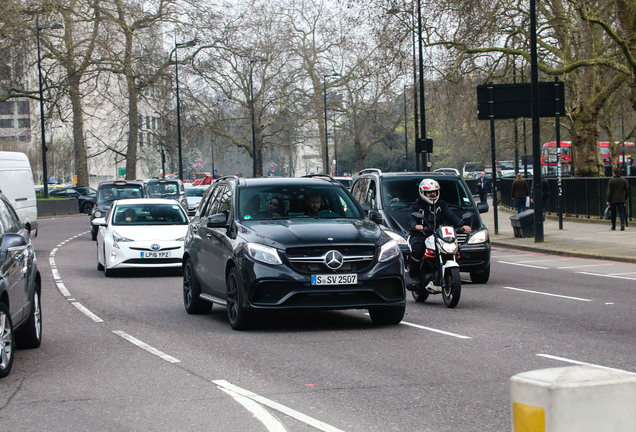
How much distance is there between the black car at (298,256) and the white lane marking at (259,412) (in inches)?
122

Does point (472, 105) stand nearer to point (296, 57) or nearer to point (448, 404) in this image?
point (296, 57)

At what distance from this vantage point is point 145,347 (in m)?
10.1

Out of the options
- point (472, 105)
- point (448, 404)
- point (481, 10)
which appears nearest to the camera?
point (448, 404)

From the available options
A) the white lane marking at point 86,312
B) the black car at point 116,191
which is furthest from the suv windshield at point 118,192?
the white lane marking at point 86,312

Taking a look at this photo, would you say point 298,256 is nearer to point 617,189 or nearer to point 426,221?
point 426,221

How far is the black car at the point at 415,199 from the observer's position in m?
17.1

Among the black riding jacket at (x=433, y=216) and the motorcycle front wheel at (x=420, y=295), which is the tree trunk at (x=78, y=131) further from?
the black riding jacket at (x=433, y=216)

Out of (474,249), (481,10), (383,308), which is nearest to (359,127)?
(481,10)

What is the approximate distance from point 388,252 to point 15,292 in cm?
401

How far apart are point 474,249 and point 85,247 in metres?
16.2

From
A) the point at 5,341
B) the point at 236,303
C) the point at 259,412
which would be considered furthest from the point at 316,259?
the point at 259,412

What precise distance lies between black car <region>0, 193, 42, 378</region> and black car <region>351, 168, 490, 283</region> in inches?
307

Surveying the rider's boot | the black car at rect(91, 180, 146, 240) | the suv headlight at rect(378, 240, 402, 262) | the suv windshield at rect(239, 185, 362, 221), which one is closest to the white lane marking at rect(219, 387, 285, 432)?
the suv headlight at rect(378, 240, 402, 262)

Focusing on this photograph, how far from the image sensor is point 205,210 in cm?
1373
